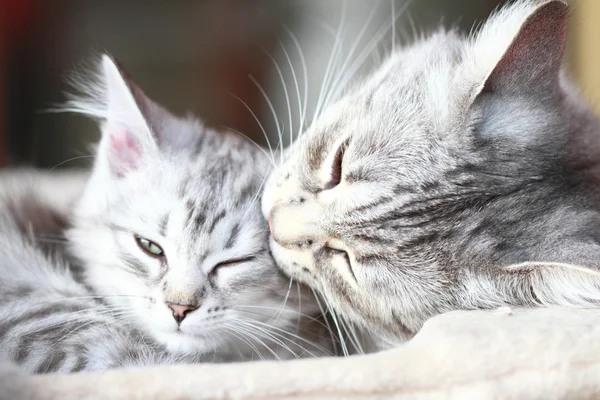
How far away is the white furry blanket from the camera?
75 cm

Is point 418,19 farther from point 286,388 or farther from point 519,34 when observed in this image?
point 286,388

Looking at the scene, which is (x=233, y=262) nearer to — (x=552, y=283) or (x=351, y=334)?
(x=351, y=334)

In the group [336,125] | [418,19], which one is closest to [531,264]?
[336,125]

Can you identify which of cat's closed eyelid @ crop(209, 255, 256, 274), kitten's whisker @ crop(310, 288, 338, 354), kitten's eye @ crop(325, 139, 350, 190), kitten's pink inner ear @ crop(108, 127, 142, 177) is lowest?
kitten's whisker @ crop(310, 288, 338, 354)

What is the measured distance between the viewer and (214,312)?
1149 millimetres

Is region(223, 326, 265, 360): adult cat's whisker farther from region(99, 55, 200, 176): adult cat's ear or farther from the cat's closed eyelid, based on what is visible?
region(99, 55, 200, 176): adult cat's ear

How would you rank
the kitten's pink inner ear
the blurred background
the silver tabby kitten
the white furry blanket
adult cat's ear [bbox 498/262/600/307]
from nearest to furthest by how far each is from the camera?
the white furry blanket < adult cat's ear [bbox 498/262/600/307] < the silver tabby kitten < the kitten's pink inner ear < the blurred background

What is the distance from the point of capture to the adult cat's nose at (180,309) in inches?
44.3

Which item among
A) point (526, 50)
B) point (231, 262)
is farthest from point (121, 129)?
point (526, 50)

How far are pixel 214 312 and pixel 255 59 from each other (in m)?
3.24

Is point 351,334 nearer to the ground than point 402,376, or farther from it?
nearer to the ground

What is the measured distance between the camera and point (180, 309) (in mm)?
1126

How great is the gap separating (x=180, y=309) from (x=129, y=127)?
437 mm

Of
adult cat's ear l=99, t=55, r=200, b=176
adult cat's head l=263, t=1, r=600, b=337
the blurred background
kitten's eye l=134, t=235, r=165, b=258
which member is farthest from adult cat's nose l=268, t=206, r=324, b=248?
the blurred background
